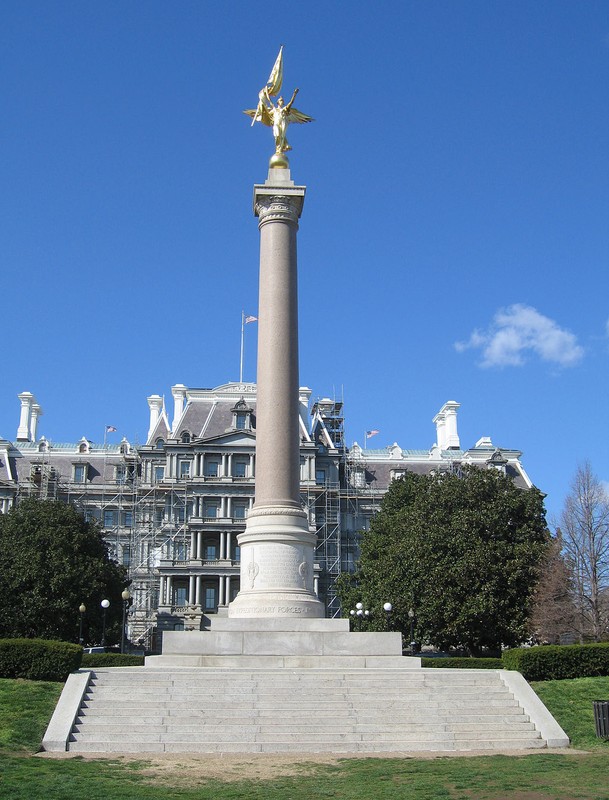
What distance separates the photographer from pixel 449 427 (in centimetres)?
9400

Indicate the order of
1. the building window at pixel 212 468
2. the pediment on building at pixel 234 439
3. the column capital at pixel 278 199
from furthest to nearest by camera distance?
the building window at pixel 212 468
the pediment on building at pixel 234 439
the column capital at pixel 278 199

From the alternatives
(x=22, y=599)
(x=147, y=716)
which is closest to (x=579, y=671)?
(x=147, y=716)

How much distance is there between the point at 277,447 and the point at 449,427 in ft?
215

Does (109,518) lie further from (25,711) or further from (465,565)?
(25,711)

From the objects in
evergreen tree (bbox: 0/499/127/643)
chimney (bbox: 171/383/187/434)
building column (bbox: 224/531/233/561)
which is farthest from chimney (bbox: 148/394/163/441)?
evergreen tree (bbox: 0/499/127/643)

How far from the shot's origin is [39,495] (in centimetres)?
7956

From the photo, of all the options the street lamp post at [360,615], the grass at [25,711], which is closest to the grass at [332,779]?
the grass at [25,711]

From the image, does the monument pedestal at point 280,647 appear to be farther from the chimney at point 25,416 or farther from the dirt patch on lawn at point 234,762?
the chimney at point 25,416

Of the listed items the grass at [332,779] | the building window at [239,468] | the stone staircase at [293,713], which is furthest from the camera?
the building window at [239,468]

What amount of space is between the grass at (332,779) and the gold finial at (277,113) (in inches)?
897

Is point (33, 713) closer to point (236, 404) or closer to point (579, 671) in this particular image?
point (579, 671)

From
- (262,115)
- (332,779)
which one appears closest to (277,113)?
(262,115)

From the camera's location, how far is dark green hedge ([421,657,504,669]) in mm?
34156

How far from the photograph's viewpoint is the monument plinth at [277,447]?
29.4 meters
